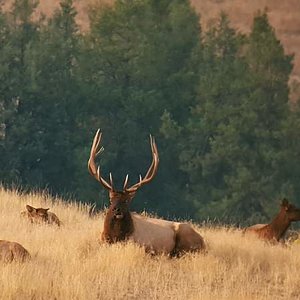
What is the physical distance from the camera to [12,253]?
10.9 m

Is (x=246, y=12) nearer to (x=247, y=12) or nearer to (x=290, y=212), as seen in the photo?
(x=247, y=12)

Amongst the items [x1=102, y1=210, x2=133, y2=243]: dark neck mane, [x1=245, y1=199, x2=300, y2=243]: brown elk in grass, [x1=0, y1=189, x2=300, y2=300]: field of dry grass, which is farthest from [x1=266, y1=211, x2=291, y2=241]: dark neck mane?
[x1=102, y1=210, x2=133, y2=243]: dark neck mane

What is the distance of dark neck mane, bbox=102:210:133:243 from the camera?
1202 cm

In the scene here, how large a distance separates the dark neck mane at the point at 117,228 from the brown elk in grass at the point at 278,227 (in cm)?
380

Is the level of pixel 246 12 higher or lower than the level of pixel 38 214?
higher

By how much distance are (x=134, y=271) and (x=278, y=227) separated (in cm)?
579

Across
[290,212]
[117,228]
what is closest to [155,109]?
[290,212]

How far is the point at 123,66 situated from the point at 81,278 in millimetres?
32289

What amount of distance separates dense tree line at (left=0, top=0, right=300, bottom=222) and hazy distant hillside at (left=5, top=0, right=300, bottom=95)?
1698cm

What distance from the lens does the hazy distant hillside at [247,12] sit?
60.4 meters

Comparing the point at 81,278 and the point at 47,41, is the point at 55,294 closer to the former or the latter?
the point at 81,278

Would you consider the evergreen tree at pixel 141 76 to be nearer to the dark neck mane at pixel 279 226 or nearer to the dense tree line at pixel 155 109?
the dense tree line at pixel 155 109

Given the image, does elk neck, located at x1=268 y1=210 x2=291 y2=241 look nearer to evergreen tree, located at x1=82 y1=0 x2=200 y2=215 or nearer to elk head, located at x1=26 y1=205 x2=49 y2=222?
elk head, located at x1=26 y1=205 x2=49 y2=222

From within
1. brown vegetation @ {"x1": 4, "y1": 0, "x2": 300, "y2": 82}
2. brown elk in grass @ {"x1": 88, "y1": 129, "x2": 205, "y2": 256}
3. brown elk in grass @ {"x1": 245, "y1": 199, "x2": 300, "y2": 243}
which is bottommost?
brown elk in grass @ {"x1": 245, "y1": 199, "x2": 300, "y2": 243}
